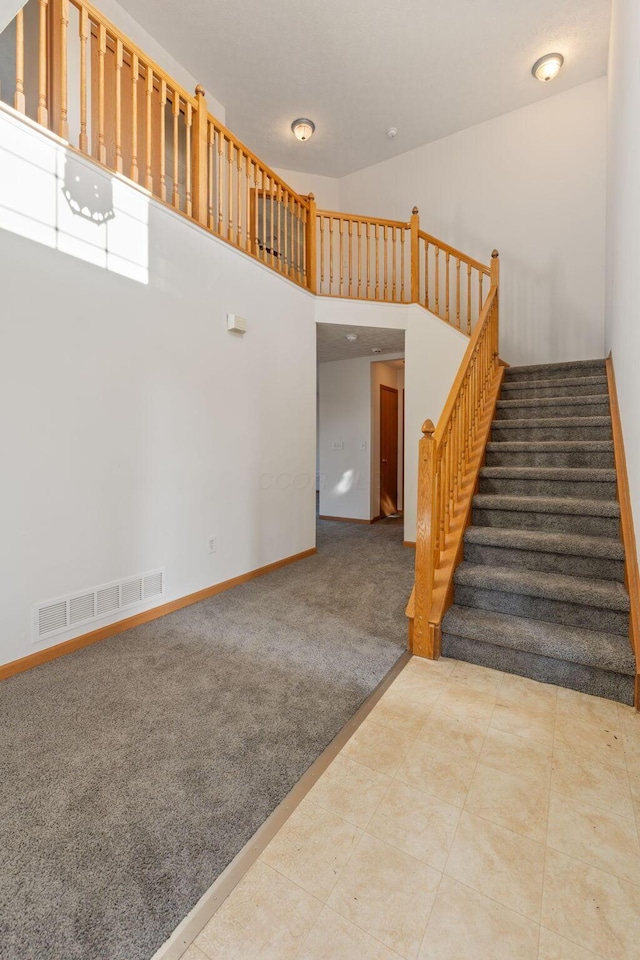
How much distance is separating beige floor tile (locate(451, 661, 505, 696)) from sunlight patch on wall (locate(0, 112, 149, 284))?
3001 millimetres

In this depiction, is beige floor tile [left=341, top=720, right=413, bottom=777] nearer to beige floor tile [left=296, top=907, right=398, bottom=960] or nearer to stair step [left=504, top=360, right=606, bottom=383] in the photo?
beige floor tile [left=296, top=907, right=398, bottom=960]

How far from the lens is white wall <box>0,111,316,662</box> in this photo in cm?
216

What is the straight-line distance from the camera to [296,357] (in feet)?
13.8

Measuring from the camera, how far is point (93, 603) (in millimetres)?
2521

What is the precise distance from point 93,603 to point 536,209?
5954mm

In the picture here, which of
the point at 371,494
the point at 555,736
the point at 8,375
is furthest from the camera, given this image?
the point at 371,494

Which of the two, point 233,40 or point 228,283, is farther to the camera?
point 233,40

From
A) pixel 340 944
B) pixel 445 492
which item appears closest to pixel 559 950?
pixel 340 944

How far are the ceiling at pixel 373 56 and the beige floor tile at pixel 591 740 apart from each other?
5489 millimetres

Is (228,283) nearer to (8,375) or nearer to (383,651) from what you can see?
(8,375)

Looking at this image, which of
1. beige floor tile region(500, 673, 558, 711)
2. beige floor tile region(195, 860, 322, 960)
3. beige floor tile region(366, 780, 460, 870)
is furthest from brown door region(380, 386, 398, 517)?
beige floor tile region(195, 860, 322, 960)

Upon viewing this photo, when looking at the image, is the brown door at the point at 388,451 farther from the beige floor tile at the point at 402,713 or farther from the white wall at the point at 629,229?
the beige floor tile at the point at 402,713

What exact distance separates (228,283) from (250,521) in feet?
6.46

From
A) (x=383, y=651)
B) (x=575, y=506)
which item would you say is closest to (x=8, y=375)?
(x=383, y=651)
